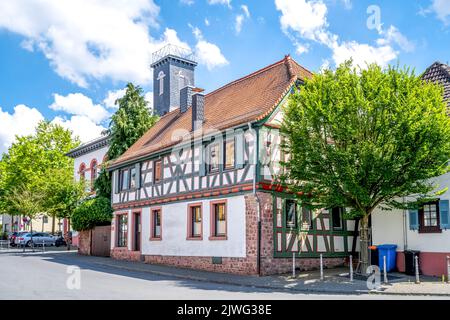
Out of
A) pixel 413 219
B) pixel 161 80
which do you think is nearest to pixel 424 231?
pixel 413 219

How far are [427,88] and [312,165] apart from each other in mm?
4531

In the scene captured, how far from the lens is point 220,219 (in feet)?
69.3

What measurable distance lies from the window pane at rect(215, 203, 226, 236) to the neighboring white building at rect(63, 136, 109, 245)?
873 inches

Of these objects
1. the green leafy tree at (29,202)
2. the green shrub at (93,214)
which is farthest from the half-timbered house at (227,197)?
the green leafy tree at (29,202)

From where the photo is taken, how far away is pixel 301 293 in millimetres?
14469

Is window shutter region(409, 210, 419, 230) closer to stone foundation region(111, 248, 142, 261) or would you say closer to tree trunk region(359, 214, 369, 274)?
tree trunk region(359, 214, 369, 274)

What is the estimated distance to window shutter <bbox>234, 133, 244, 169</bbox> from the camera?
2005cm

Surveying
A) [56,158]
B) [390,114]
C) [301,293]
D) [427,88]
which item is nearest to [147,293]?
[301,293]

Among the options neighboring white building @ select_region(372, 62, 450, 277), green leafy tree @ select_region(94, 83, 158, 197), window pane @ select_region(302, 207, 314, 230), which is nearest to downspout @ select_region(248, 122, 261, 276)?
window pane @ select_region(302, 207, 314, 230)

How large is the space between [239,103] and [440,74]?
29.2ft

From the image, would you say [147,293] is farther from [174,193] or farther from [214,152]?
[174,193]

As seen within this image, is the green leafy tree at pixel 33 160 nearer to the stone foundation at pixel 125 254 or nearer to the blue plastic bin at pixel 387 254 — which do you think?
the stone foundation at pixel 125 254

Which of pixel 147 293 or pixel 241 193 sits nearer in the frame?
pixel 147 293

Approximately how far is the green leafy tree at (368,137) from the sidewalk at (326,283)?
1.63 m
